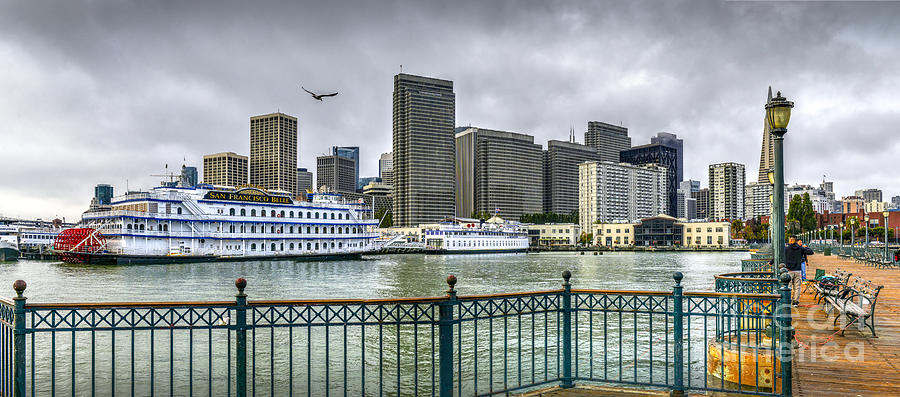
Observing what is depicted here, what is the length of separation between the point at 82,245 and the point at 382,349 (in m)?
69.3

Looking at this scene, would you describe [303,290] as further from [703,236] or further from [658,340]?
[703,236]

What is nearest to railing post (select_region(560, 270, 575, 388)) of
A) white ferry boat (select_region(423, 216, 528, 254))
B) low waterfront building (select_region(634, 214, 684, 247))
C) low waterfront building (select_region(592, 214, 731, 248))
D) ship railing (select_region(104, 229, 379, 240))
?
ship railing (select_region(104, 229, 379, 240))

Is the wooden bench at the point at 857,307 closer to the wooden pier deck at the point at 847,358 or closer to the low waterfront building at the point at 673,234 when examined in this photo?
the wooden pier deck at the point at 847,358

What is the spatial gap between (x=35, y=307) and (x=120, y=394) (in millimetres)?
6884

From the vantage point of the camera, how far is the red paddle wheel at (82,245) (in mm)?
67438

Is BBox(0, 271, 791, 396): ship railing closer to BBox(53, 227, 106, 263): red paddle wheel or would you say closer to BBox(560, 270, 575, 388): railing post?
BBox(560, 270, 575, 388): railing post

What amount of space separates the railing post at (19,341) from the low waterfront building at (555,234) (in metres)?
173

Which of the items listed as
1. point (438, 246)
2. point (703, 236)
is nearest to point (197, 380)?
point (438, 246)

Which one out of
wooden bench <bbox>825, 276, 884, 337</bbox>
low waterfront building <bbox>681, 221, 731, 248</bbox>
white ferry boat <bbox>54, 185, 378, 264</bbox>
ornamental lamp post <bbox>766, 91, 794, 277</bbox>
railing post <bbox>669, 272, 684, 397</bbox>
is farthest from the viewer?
low waterfront building <bbox>681, 221, 731, 248</bbox>

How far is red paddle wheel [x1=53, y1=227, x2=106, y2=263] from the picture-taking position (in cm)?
6744

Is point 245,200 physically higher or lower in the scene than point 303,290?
higher

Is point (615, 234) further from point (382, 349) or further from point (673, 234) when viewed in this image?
point (382, 349)

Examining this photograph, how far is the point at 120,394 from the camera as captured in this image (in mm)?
12305

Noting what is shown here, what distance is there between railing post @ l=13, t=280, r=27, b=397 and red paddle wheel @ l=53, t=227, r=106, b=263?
69234mm
